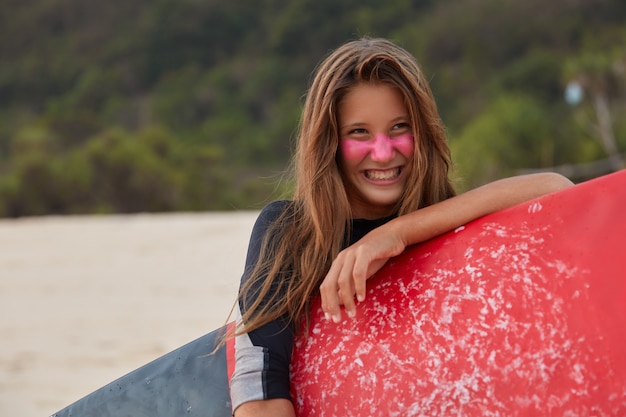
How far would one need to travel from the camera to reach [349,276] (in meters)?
1.69

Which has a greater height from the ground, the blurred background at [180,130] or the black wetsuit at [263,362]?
the blurred background at [180,130]

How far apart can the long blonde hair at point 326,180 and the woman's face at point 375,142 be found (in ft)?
0.06

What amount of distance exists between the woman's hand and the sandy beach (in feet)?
9.00

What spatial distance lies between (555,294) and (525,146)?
14.4 meters

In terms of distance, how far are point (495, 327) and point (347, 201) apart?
15.9 inches

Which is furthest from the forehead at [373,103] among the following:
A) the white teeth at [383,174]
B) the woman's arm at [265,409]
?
the woman's arm at [265,409]

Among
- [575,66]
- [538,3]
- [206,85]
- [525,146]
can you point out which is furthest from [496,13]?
[525,146]

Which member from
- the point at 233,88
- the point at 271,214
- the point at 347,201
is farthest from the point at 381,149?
the point at 233,88

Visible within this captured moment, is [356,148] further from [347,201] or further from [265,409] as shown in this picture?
[265,409]

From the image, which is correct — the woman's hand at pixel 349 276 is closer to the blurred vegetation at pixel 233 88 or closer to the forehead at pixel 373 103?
the forehead at pixel 373 103

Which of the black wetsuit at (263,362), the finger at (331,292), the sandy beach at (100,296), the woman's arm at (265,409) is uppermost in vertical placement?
the sandy beach at (100,296)

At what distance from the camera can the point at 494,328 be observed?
1.69 meters

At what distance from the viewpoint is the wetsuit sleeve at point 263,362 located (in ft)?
5.61

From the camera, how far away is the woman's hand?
168 cm
